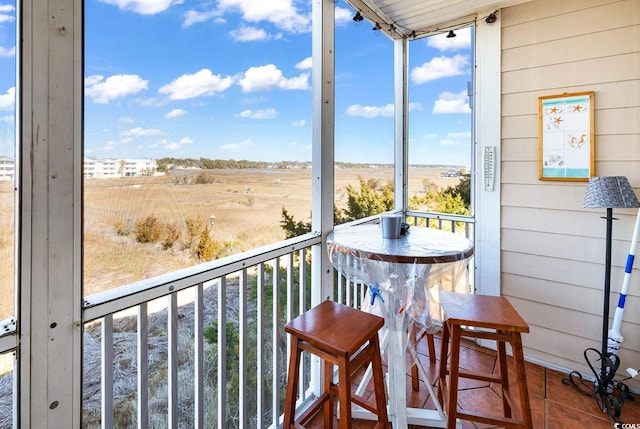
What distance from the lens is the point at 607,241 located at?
6.25 feet

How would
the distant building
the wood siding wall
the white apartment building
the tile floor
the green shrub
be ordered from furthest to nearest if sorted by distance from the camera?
the wood siding wall, the tile floor, the green shrub, the distant building, the white apartment building

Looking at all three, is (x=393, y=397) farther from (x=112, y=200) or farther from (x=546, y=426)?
(x=112, y=200)

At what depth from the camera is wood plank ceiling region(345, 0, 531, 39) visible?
7.70 feet

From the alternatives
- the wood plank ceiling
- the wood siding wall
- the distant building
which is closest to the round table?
the distant building

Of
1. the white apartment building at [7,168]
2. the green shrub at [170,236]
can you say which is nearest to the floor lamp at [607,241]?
the green shrub at [170,236]

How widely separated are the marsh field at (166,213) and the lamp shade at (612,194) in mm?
1721

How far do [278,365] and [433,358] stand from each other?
4.11 ft

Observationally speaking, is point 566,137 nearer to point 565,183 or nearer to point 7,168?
point 565,183

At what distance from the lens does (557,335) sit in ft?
7.55

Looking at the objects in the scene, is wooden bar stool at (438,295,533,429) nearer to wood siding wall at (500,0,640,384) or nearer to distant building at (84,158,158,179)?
wood siding wall at (500,0,640,384)

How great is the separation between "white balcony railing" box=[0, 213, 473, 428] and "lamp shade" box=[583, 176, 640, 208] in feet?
5.53

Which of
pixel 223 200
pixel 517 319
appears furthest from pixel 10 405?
pixel 517 319

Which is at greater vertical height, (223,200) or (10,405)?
(223,200)

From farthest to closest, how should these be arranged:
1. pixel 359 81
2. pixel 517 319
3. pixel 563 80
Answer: pixel 359 81
pixel 563 80
pixel 517 319
